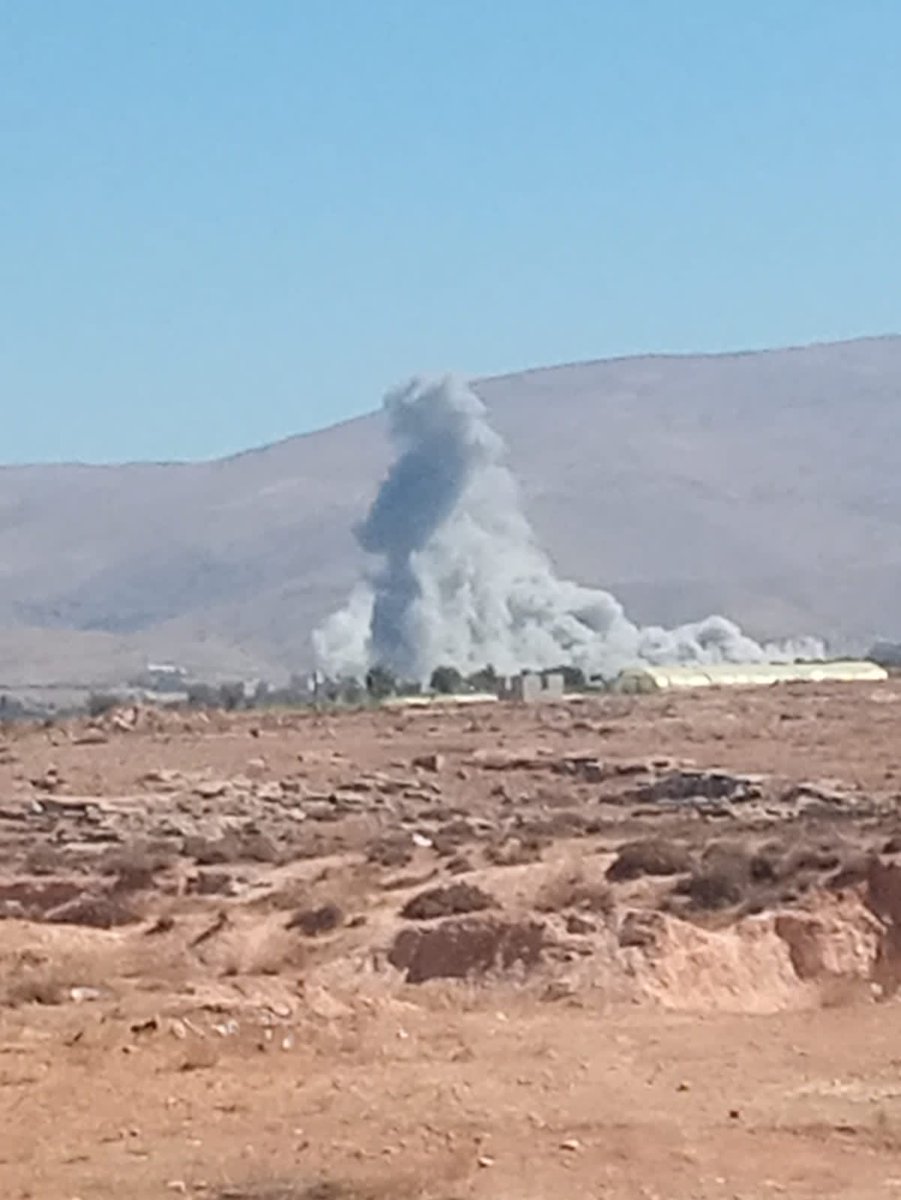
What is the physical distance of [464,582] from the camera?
382 feet

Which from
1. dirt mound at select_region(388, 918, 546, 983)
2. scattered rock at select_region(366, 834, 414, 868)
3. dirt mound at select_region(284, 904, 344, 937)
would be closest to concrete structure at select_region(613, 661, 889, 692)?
scattered rock at select_region(366, 834, 414, 868)

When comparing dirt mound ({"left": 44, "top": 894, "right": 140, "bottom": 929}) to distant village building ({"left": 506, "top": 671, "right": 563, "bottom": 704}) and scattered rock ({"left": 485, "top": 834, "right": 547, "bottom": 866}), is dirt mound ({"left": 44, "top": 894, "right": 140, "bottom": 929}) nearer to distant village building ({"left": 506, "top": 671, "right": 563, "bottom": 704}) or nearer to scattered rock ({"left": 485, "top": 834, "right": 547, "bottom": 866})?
scattered rock ({"left": 485, "top": 834, "right": 547, "bottom": 866})

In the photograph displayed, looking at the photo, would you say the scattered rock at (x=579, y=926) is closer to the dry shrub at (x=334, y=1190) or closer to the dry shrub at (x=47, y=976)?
the dry shrub at (x=47, y=976)

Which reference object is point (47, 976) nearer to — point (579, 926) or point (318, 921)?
point (579, 926)

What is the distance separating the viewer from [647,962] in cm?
2005

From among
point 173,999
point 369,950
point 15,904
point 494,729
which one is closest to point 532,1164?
point 173,999

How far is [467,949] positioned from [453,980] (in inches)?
26.9

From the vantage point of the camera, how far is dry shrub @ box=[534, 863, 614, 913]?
22672 millimetres

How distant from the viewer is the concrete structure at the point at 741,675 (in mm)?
91188

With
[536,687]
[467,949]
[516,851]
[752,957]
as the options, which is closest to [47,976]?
[467,949]

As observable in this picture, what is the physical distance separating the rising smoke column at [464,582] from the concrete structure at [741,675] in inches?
461

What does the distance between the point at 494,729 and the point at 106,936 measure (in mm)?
38950

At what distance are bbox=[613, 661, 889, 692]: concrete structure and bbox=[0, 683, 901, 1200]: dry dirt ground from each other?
4219 centimetres

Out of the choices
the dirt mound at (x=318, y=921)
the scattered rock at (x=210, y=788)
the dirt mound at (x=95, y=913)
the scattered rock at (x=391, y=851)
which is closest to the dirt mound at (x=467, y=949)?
the dirt mound at (x=318, y=921)
